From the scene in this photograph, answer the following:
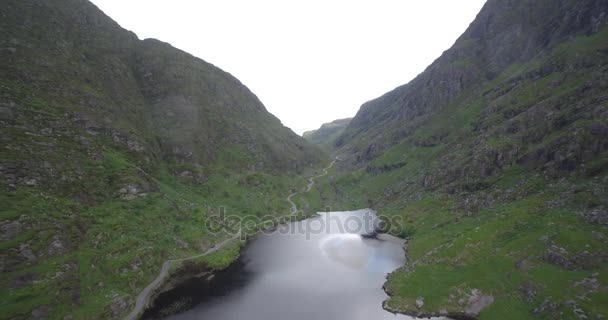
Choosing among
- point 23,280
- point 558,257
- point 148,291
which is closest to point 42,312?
point 23,280

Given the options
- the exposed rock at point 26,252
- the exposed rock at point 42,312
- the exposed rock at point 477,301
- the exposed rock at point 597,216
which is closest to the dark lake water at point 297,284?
the exposed rock at point 477,301

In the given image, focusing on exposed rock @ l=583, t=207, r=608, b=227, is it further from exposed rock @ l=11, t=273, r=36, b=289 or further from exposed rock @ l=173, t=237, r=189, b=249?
exposed rock @ l=11, t=273, r=36, b=289

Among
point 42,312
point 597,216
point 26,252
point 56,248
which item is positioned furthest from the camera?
point 56,248

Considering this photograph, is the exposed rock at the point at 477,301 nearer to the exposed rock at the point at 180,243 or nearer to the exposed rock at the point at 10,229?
the exposed rock at the point at 180,243

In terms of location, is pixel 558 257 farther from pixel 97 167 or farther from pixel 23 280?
pixel 97 167

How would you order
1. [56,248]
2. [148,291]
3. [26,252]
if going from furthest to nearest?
1. [148,291]
2. [56,248]
3. [26,252]

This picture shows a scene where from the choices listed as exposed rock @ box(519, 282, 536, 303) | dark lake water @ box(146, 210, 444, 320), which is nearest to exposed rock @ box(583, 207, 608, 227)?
exposed rock @ box(519, 282, 536, 303)
